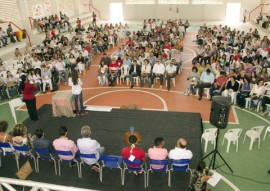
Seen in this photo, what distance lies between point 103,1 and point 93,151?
30428mm

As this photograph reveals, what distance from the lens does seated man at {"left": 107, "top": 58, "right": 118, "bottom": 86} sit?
1380 cm

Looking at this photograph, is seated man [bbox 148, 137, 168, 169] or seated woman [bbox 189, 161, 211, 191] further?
seated man [bbox 148, 137, 168, 169]

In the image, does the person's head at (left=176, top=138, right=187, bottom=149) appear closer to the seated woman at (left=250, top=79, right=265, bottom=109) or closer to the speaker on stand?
the speaker on stand

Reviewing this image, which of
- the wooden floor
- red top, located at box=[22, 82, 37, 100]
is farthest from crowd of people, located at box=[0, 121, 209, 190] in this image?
the wooden floor

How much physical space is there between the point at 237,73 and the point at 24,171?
9970 millimetres

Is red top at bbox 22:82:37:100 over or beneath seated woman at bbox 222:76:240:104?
over

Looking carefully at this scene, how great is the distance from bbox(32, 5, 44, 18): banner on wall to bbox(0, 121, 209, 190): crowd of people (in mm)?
19640

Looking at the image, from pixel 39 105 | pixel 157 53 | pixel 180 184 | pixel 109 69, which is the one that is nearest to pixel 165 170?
pixel 180 184

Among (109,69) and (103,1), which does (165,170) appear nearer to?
(109,69)

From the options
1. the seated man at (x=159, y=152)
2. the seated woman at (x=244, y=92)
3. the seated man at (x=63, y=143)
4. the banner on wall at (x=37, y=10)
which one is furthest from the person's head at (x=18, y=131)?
the banner on wall at (x=37, y=10)

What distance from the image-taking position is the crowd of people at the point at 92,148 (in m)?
6.09

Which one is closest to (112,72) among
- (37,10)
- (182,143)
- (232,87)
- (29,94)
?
(29,94)

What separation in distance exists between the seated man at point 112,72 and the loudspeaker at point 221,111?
24.8 feet

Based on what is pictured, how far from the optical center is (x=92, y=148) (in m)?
6.63
